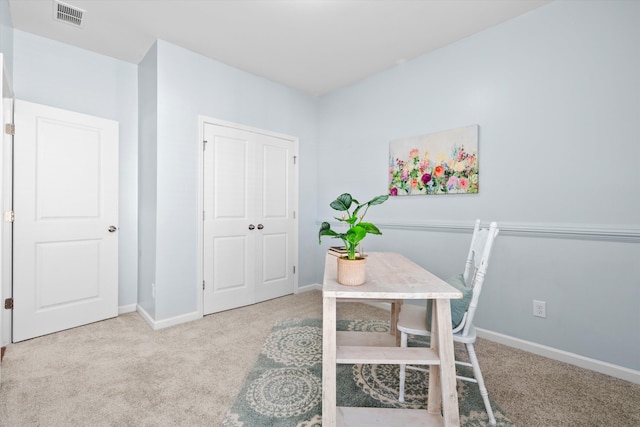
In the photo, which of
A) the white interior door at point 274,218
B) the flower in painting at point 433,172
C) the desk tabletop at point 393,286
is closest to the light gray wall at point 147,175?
the white interior door at point 274,218

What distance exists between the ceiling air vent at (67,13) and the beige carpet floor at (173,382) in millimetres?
2638

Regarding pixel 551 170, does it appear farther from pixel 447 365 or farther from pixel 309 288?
pixel 309 288

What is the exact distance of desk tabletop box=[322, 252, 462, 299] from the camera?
4.09 ft

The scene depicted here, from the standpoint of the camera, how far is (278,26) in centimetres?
255

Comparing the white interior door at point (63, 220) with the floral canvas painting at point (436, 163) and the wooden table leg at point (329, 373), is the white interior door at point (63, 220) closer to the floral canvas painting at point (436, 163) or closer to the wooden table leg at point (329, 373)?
the wooden table leg at point (329, 373)

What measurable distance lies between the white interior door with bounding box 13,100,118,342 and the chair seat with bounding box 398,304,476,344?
9.31 feet

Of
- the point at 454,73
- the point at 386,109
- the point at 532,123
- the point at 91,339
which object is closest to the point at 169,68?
the point at 386,109

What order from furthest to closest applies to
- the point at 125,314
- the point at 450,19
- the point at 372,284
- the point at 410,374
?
the point at 125,314, the point at 450,19, the point at 410,374, the point at 372,284

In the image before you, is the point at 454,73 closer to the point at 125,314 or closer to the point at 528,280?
the point at 528,280

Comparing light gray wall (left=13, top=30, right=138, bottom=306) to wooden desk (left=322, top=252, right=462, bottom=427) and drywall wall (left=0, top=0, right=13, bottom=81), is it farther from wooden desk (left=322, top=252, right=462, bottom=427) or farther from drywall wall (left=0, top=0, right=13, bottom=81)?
wooden desk (left=322, top=252, right=462, bottom=427)

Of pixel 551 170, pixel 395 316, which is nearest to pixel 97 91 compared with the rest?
pixel 395 316

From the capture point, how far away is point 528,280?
2.33 m

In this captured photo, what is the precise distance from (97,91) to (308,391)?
3.35 meters

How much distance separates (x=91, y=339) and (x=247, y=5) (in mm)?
2979
